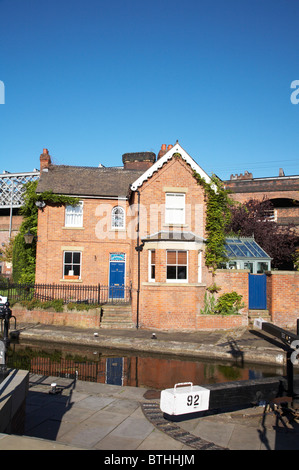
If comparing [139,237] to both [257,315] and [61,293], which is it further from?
[257,315]

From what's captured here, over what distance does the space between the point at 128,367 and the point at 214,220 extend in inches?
367

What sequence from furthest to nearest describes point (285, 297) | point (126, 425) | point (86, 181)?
point (86, 181)
point (285, 297)
point (126, 425)

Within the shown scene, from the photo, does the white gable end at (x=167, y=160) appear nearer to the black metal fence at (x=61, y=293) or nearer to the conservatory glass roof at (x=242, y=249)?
the conservatory glass roof at (x=242, y=249)

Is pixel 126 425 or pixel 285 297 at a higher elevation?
pixel 285 297

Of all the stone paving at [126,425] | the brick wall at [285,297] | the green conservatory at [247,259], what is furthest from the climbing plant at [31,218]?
the stone paving at [126,425]

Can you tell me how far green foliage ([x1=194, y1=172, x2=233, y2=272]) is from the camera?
725 inches

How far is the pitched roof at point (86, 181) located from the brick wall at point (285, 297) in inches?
420

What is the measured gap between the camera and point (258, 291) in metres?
18.6

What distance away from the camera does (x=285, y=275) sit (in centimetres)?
1770

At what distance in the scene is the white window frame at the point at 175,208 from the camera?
62.2 feet

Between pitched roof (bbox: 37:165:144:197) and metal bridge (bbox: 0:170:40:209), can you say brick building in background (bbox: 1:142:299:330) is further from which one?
metal bridge (bbox: 0:170:40:209)

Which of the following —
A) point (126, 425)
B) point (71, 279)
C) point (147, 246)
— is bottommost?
point (126, 425)

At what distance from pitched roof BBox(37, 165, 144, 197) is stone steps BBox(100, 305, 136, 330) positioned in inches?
299

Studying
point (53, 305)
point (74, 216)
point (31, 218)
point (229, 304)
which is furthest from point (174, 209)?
point (31, 218)
